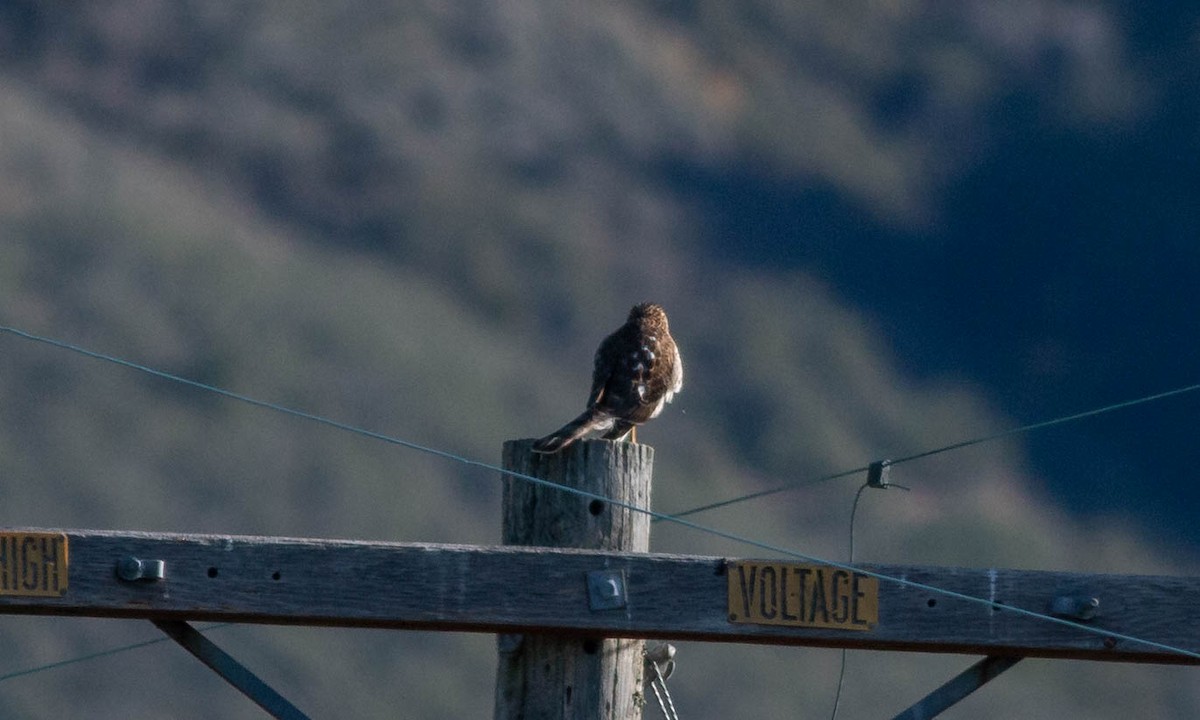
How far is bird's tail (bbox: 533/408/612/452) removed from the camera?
3992mm

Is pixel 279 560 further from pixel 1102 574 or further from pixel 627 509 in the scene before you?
pixel 1102 574

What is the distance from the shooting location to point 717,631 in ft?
12.3

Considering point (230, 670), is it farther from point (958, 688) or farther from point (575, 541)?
point (958, 688)

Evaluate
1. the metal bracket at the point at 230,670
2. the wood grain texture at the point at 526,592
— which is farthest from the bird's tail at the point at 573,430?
the metal bracket at the point at 230,670

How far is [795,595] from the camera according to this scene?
12.3 feet

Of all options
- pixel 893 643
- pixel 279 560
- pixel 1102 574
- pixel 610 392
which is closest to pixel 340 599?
pixel 279 560

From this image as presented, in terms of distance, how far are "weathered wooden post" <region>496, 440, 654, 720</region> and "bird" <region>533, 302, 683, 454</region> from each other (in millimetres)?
1056

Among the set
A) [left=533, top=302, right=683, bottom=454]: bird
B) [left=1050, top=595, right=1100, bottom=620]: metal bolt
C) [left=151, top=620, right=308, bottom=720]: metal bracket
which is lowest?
[left=151, top=620, right=308, bottom=720]: metal bracket

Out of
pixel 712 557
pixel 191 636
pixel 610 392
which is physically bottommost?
pixel 191 636

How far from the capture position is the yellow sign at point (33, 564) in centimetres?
372

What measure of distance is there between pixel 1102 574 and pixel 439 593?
1.50 m

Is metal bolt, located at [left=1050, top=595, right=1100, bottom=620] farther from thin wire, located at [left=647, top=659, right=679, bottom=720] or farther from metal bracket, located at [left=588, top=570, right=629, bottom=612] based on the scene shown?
thin wire, located at [left=647, top=659, right=679, bottom=720]

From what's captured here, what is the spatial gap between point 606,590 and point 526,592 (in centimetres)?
18

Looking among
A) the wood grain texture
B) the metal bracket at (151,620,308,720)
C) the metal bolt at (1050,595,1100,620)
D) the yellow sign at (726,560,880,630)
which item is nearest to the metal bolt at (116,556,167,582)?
the wood grain texture
